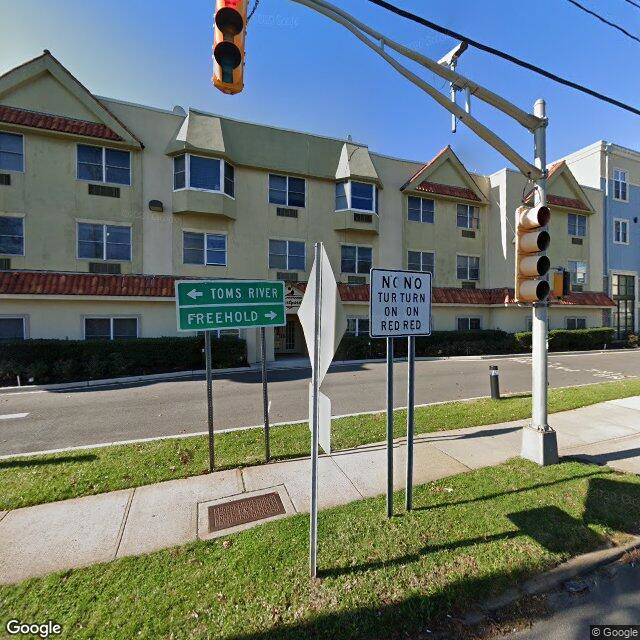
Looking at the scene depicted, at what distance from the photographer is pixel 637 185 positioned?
26062 mm

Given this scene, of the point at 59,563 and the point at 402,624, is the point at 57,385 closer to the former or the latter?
the point at 59,563

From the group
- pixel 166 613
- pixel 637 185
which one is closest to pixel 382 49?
pixel 166 613

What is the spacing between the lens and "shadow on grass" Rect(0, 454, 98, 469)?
4.96 meters

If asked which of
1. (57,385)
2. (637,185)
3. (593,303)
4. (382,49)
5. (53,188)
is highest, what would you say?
(637,185)

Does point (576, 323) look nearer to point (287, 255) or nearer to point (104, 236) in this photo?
point (287, 255)

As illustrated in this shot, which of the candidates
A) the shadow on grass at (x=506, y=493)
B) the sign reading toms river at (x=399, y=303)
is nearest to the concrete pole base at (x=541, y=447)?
the shadow on grass at (x=506, y=493)

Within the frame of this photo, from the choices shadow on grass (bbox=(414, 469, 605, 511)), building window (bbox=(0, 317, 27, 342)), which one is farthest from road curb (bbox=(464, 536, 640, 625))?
building window (bbox=(0, 317, 27, 342))

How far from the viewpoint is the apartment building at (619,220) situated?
984 inches

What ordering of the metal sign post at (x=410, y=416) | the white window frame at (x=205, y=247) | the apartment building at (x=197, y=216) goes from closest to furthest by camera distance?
the metal sign post at (x=410, y=416), the apartment building at (x=197, y=216), the white window frame at (x=205, y=247)

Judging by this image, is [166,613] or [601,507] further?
[601,507]

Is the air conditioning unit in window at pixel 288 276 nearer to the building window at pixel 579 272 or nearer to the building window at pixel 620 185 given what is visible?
the building window at pixel 579 272

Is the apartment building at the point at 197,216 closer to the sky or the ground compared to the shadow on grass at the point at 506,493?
closer to the sky

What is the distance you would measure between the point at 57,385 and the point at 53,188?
8838 mm

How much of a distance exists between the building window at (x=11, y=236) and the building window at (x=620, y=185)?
3727 centimetres
